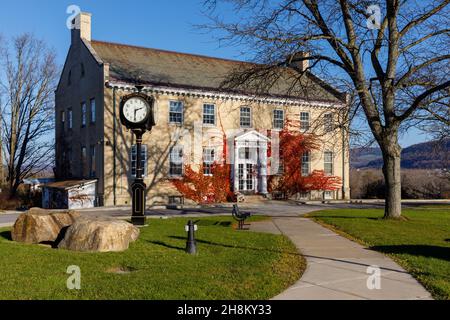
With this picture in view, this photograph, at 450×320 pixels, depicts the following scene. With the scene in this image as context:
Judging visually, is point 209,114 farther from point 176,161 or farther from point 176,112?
point 176,161

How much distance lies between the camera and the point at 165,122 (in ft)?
98.4

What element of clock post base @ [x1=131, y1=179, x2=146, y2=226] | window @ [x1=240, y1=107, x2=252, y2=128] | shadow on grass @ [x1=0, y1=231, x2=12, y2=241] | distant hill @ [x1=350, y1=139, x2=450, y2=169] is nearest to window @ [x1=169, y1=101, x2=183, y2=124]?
window @ [x1=240, y1=107, x2=252, y2=128]

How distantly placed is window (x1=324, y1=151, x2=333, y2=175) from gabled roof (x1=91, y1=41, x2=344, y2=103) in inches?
172

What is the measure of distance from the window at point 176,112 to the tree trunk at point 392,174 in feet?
52.0

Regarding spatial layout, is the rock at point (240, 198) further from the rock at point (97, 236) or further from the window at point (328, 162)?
the rock at point (97, 236)

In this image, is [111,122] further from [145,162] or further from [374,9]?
[374,9]

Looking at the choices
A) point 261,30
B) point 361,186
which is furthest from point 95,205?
point 361,186

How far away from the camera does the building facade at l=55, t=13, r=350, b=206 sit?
28.4m

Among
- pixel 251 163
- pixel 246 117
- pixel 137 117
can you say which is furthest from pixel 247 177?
pixel 137 117

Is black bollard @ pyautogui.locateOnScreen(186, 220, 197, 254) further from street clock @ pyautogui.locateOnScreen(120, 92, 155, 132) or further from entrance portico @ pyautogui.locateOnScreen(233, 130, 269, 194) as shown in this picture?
entrance portico @ pyautogui.locateOnScreen(233, 130, 269, 194)

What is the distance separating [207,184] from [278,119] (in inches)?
310

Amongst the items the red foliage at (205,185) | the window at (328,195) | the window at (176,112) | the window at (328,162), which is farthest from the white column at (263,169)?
the window at (176,112)

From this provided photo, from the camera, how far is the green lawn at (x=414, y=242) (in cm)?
789
